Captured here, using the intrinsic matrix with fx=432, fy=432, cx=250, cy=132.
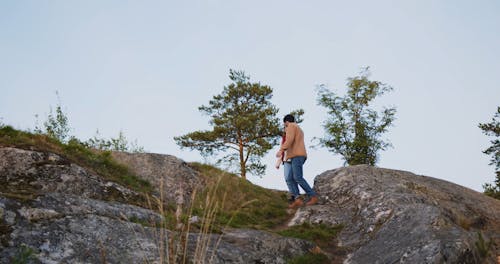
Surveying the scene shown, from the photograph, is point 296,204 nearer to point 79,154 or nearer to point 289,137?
point 289,137

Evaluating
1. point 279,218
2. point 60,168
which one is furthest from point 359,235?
point 60,168

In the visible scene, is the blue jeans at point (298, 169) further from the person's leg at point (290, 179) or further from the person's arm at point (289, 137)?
the person's arm at point (289, 137)

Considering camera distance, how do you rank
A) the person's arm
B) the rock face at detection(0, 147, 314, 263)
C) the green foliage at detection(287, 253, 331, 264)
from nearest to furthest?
the rock face at detection(0, 147, 314, 263), the green foliage at detection(287, 253, 331, 264), the person's arm

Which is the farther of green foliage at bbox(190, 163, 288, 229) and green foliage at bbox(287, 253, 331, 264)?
green foliage at bbox(190, 163, 288, 229)

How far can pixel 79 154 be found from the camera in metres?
13.9

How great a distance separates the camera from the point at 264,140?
101 ft

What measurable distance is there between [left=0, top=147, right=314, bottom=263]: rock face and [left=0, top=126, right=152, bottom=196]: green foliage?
1.48 meters

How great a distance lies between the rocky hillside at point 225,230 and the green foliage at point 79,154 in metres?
0.63

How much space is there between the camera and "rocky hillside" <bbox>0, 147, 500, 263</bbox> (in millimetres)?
6254

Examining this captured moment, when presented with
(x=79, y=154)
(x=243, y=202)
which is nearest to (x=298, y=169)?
(x=243, y=202)

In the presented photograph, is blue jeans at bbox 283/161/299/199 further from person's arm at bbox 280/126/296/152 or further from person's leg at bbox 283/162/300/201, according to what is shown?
person's arm at bbox 280/126/296/152

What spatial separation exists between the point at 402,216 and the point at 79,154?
9900mm

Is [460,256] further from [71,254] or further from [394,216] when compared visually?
[71,254]

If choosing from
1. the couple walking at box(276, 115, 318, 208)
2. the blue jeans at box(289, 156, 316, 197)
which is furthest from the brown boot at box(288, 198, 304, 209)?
the blue jeans at box(289, 156, 316, 197)
